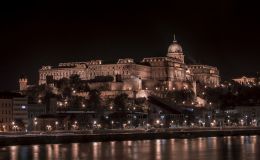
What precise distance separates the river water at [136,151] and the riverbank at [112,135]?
4.25 ft

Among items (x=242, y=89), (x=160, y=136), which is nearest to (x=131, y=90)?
(x=242, y=89)

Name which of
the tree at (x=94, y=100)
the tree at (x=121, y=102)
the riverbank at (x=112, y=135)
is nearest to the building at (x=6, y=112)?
the riverbank at (x=112, y=135)

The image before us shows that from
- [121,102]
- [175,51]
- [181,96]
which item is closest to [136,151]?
[121,102]

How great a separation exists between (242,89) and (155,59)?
14802 millimetres

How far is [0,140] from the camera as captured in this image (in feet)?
188

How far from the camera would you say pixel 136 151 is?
52344 mm

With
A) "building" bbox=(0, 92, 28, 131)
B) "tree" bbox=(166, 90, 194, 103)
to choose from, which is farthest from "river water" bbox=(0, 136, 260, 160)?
"tree" bbox=(166, 90, 194, 103)

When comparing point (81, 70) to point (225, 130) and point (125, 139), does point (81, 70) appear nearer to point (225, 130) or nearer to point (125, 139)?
point (225, 130)

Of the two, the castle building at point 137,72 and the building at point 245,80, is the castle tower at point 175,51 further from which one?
the building at point 245,80

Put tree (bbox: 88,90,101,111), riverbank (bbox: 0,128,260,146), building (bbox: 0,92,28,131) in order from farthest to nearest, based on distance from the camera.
Answer: tree (bbox: 88,90,101,111), building (bbox: 0,92,28,131), riverbank (bbox: 0,128,260,146)

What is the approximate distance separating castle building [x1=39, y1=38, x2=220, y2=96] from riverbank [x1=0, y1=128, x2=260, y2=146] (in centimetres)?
3364

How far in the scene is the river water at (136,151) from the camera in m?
47.5

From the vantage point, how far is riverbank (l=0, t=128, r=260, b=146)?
58.5 meters

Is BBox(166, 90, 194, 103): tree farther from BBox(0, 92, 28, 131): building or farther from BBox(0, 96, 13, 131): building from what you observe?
BBox(0, 96, 13, 131): building
